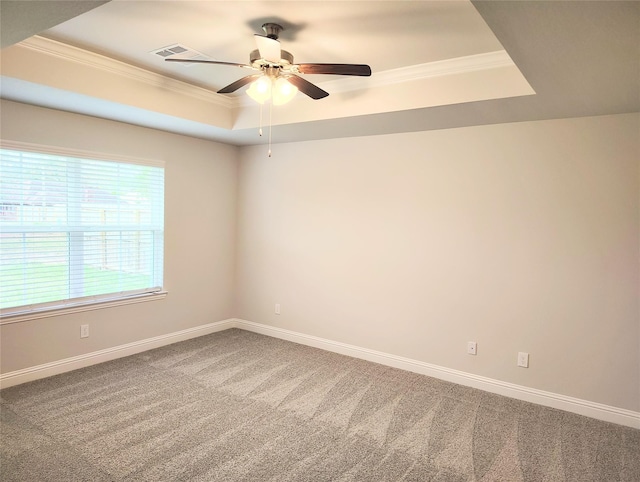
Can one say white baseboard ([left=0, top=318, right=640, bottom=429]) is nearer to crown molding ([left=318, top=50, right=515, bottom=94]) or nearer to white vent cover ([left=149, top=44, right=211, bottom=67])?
crown molding ([left=318, top=50, right=515, bottom=94])

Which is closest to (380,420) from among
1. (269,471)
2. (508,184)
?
(269,471)

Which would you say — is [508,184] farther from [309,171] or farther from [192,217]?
[192,217]

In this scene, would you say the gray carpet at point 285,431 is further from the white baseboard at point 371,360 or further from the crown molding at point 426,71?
the crown molding at point 426,71

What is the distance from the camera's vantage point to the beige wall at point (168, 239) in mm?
3523

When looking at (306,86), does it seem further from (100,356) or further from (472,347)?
(100,356)

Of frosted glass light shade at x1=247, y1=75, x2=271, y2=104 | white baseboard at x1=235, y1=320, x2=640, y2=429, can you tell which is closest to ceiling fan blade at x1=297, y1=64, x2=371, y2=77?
frosted glass light shade at x1=247, y1=75, x2=271, y2=104

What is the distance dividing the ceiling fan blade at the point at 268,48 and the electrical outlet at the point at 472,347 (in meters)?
2.86

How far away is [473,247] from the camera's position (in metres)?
3.75

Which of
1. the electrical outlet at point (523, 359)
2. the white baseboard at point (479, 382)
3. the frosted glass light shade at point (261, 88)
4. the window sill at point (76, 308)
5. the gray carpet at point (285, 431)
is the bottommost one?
the gray carpet at point (285, 431)

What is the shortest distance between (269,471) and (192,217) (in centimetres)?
314

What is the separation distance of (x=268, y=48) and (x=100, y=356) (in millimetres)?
3294

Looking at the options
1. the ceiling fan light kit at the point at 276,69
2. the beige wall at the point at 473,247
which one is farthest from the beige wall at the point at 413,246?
the ceiling fan light kit at the point at 276,69

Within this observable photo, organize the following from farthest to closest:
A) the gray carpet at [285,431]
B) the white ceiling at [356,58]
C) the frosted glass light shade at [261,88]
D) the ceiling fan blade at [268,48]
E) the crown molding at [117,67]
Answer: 1. the crown molding at [117,67]
2. the frosted glass light shade at [261,88]
3. the gray carpet at [285,431]
4. the ceiling fan blade at [268,48]
5. the white ceiling at [356,58]

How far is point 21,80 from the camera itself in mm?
2811
